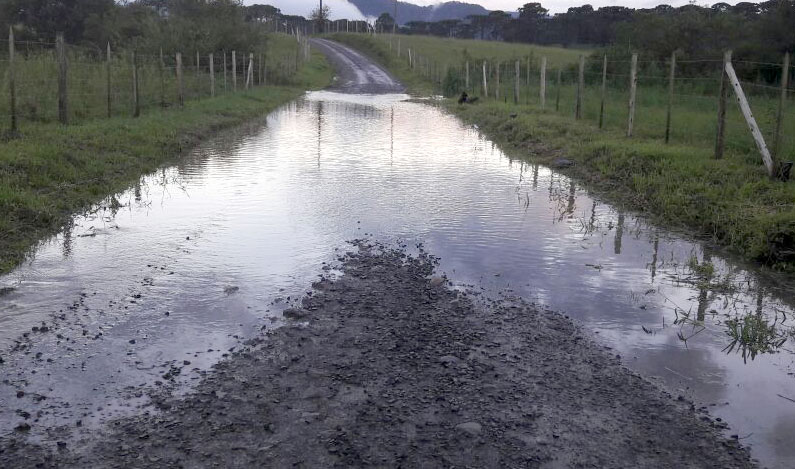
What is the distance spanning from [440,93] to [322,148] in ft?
82.2

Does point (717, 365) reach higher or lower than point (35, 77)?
lower

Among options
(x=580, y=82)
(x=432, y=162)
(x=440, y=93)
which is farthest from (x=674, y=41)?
(x=432, y=162)

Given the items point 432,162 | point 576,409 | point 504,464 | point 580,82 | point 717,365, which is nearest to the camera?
point 504,464

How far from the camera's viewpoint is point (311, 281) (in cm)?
684

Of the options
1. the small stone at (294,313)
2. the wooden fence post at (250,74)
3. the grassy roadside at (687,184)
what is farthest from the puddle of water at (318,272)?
the wooden fence post at (250,74)

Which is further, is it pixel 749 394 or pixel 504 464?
pixel 749 394

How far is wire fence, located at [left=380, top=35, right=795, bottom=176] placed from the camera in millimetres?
12555

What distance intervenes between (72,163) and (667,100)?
16.2 metres

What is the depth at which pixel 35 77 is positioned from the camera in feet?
58.2

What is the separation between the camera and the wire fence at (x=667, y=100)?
41.2 ft

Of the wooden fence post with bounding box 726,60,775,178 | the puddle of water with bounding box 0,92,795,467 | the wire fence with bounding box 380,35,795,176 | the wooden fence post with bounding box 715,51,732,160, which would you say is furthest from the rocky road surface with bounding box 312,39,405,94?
the wooden fence post with bounding box 726,60,775,178

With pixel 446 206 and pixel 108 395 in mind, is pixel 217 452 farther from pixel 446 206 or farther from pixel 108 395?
pixel 446 206

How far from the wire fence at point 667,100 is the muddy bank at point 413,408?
281 inches

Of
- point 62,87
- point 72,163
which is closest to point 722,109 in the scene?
point 72,163
